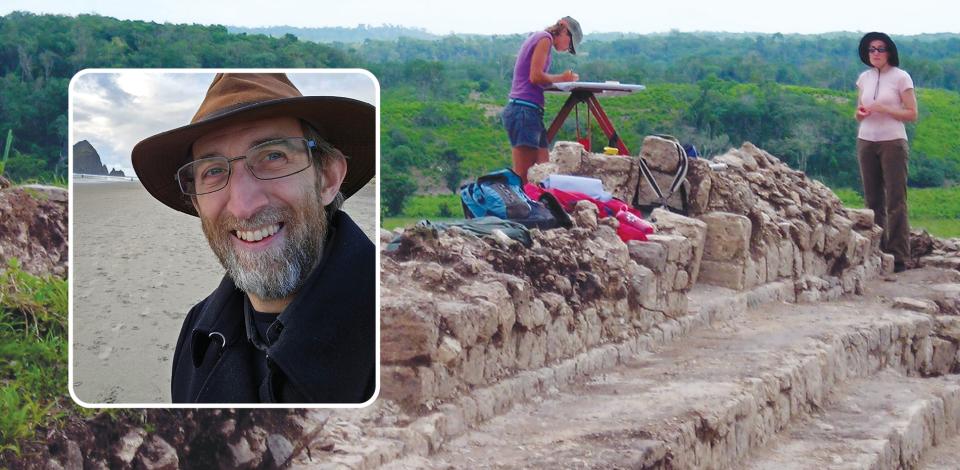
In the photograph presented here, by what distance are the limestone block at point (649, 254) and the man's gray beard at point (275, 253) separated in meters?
6.30

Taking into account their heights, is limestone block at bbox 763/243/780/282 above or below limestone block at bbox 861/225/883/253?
above

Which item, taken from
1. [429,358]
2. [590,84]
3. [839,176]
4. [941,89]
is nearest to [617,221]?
[590,84]

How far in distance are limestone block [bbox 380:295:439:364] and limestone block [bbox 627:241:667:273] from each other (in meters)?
2.87

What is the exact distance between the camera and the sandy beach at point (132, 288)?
8.43 feet

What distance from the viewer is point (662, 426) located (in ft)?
21.6

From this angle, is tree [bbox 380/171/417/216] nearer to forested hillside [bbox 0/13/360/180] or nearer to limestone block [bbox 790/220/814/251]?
forested hillside [bbox 0/13/360/180]

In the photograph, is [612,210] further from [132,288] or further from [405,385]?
[132,288]

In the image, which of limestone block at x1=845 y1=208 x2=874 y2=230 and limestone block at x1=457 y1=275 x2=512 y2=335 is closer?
limestone block at x1=457 y1=275 x2=512 y2=335

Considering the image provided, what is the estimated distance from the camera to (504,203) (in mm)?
8078

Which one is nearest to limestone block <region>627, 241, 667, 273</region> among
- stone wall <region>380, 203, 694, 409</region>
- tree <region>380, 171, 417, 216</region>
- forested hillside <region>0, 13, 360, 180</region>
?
stone wall <region>380, 203, 694, 409</region>

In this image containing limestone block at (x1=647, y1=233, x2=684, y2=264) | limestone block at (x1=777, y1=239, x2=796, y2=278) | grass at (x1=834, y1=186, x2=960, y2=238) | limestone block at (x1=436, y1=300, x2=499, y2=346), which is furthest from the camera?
grass at (x1=834, y1=186, x2=960, y2=238)

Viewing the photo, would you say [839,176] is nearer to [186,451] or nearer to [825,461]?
[825,461]

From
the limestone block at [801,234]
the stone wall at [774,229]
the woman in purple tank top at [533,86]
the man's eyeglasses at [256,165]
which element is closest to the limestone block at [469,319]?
the woman in purple tank top at [533,86]

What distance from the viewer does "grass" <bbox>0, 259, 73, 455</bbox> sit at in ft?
13.0
